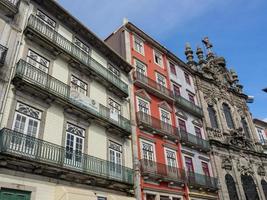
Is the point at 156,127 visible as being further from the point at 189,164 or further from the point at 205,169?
the point at 205,169

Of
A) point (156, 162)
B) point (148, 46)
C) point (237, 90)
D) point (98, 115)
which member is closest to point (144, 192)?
point (156, 162)

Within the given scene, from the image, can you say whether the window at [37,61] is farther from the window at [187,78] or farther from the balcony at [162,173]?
the window at [187,78]

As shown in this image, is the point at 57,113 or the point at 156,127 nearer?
the point at 57,113

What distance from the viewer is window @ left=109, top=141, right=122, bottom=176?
1345 centimetres

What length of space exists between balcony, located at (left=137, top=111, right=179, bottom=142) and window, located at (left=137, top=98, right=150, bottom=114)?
26.3 inches

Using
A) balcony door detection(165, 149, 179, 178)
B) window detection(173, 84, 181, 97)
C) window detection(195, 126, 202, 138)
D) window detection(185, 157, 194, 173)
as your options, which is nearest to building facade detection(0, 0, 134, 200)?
balcony door detection(165, 149, 179, 178)

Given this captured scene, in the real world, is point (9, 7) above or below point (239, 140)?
above

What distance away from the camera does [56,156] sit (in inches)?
424

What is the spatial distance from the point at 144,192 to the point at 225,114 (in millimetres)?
14725

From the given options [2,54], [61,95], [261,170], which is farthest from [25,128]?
[261,170]

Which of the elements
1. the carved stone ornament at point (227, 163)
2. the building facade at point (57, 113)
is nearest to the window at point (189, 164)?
the carved stone ornament at point (227, 163)

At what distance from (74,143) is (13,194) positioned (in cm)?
372

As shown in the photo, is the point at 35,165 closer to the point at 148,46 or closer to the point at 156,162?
the point at 156,162

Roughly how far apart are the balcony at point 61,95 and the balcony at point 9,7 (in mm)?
2592
